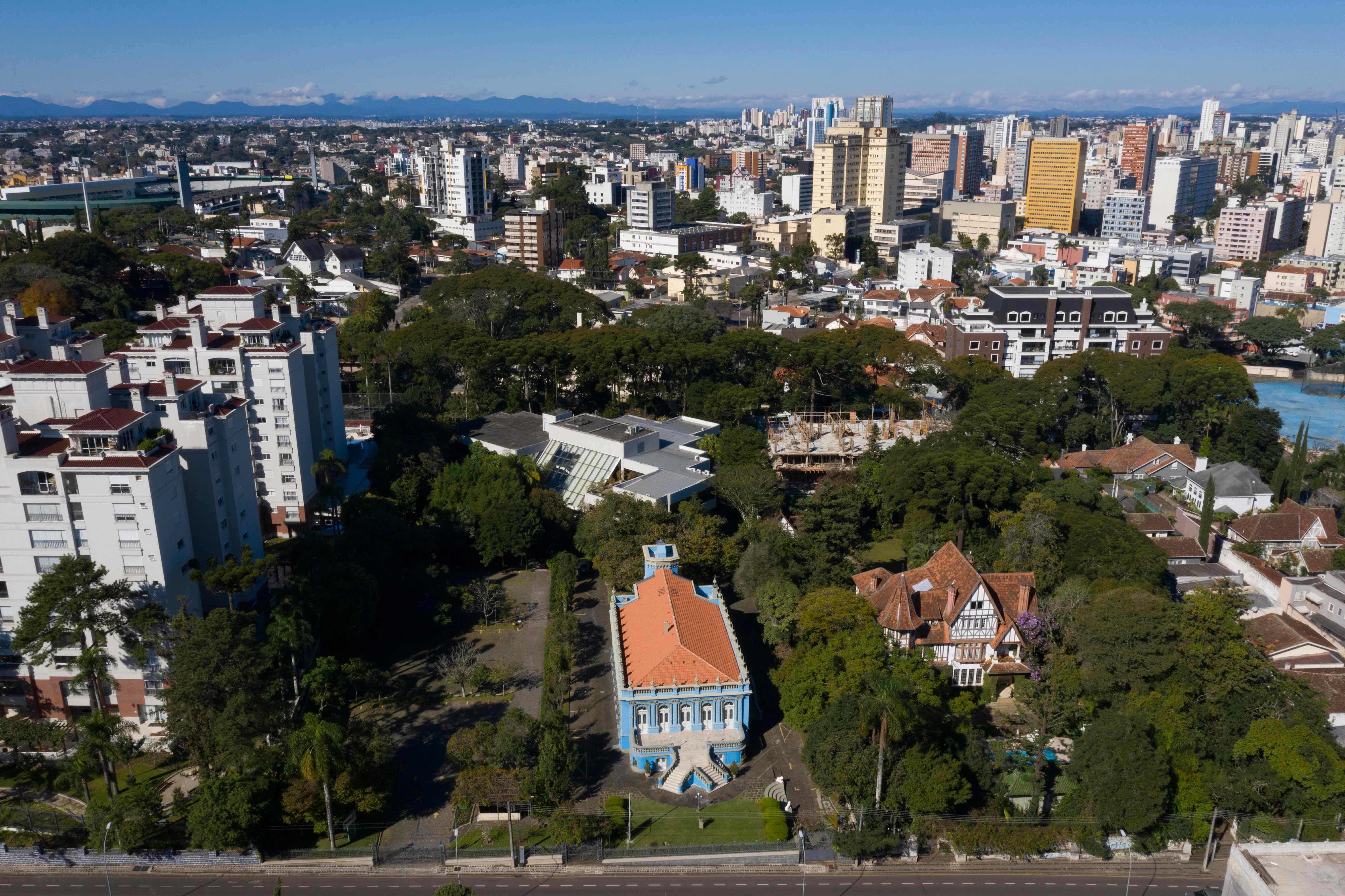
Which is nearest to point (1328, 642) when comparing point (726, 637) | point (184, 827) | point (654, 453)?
point (726, 637)

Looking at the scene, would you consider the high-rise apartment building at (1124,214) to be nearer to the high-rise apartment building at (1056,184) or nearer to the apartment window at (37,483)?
the high-rise apartment building at (1056,184)

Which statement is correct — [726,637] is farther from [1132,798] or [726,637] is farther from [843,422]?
[843,422]

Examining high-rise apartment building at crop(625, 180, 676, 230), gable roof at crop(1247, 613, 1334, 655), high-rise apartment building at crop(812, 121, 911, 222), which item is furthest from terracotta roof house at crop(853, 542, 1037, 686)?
high-rise apartment building at crop(812, 121, 911, 222)

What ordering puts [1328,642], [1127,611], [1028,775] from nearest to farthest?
[1028,775] < [1127,611] < [1328,642]

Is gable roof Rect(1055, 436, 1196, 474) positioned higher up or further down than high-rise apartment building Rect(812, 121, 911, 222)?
further down

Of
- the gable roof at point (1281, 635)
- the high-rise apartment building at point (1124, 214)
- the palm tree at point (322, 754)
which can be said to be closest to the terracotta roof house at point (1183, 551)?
the gable roof at point (1281, 635)

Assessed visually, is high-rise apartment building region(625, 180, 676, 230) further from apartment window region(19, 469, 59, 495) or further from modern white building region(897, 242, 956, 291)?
apartment window region(19, 469, 59, 495)

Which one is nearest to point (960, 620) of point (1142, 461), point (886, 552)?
point (886, 552)
